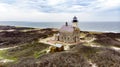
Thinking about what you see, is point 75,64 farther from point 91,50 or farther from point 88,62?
point 91,50

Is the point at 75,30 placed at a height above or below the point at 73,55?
above

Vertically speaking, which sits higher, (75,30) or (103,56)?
(75,30)

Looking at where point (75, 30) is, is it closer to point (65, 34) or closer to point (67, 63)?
point (65, 34)

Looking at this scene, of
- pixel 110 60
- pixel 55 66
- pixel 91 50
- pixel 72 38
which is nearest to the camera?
pixel 55 66

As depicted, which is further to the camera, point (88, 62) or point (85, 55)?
point (85, 55)

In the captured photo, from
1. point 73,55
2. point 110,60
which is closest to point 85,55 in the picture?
point 73,55

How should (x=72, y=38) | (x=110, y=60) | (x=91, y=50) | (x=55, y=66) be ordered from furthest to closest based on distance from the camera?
1. (x=72, y=38)
2. (x=91, y=50)
3. (x=110, y=60)
4. (x=55, y=66)

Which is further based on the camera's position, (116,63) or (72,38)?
(72,38)

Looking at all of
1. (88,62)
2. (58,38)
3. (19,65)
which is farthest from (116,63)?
(58,38)

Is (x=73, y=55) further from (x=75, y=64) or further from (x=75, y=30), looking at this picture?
(x=75, y=30)
